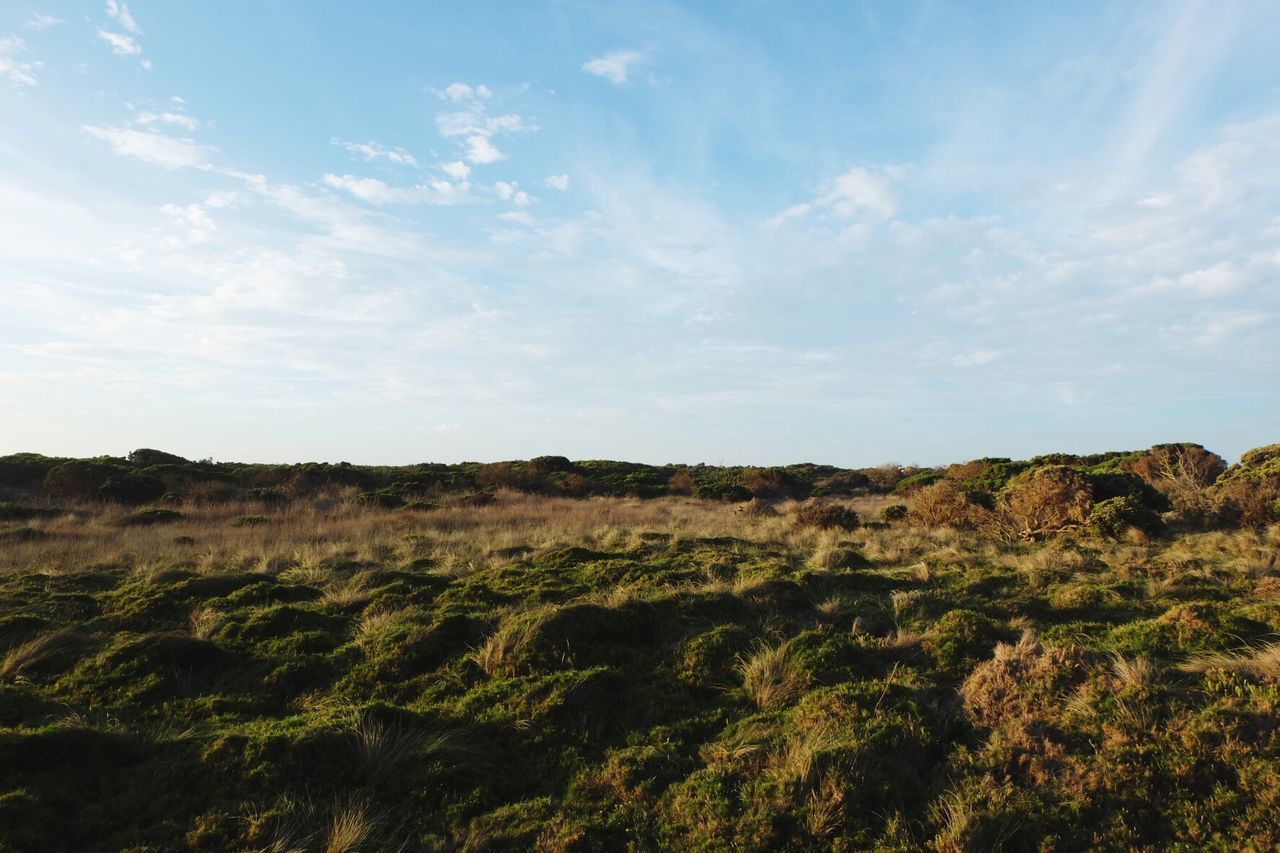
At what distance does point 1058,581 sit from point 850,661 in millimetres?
5752

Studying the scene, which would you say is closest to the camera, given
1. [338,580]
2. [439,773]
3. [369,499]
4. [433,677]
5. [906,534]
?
[439,773]

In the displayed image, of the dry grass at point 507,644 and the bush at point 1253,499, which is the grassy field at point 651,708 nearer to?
the dry grass at point 507,644

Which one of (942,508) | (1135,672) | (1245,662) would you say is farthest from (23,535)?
(942,508)

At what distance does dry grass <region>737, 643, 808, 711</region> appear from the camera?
6633mm

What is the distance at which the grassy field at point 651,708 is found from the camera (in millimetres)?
4547

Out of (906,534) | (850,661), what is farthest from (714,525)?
(850,661)

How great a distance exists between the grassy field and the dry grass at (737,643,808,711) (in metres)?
0.03

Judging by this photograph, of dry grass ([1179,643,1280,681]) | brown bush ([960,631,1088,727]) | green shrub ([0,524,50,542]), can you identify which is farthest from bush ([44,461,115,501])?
dry grass ([1179,643,1280,681])

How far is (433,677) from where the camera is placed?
7285 millimetres

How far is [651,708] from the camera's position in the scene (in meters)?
6.50

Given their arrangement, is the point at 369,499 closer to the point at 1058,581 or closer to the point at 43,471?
the point at 43,471

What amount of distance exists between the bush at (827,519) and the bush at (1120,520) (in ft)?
19.3

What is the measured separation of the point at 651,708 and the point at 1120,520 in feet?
46.2

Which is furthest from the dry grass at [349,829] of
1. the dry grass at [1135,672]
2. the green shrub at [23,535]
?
the green shrub at [23,535]
